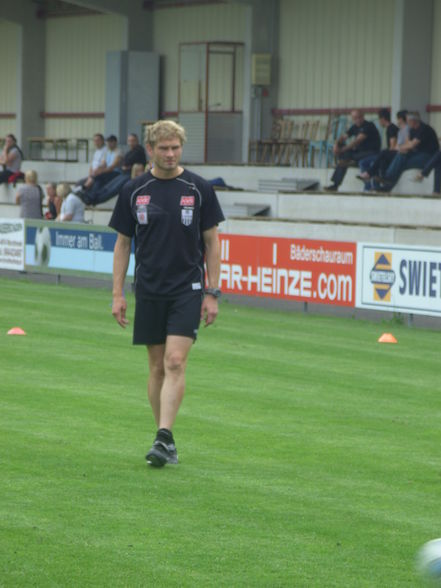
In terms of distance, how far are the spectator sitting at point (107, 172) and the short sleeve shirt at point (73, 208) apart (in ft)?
19.6

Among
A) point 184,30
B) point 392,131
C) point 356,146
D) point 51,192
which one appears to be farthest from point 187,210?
point 184,30

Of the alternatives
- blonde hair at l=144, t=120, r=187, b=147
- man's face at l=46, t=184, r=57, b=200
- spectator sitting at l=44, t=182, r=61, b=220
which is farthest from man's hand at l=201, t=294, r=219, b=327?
man's face at l=46, t=184, r=57, b=200

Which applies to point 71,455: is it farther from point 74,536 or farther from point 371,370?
point 371,370

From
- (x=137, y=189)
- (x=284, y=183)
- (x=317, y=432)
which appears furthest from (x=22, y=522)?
(x=284, y=183)

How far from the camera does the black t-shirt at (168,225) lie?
27.6 feet

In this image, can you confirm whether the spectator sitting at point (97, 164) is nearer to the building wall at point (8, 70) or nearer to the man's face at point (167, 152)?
the building wall at point (8, 70)

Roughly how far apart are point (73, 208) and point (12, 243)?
1.56m

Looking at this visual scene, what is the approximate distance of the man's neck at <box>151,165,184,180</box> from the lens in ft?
27.5

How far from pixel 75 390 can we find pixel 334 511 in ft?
16.5

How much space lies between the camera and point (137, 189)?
848cm

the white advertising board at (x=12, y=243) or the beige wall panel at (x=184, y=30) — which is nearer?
the white advertising board at (x=12, y=243)

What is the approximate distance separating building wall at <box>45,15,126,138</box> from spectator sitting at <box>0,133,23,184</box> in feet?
16.9

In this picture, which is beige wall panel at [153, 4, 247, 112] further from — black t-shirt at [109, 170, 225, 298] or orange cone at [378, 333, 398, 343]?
black t-shirt at [109, 170, 225, 298]

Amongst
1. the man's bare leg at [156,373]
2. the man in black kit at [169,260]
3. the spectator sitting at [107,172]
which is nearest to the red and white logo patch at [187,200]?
the man in black kit at [169,260]
